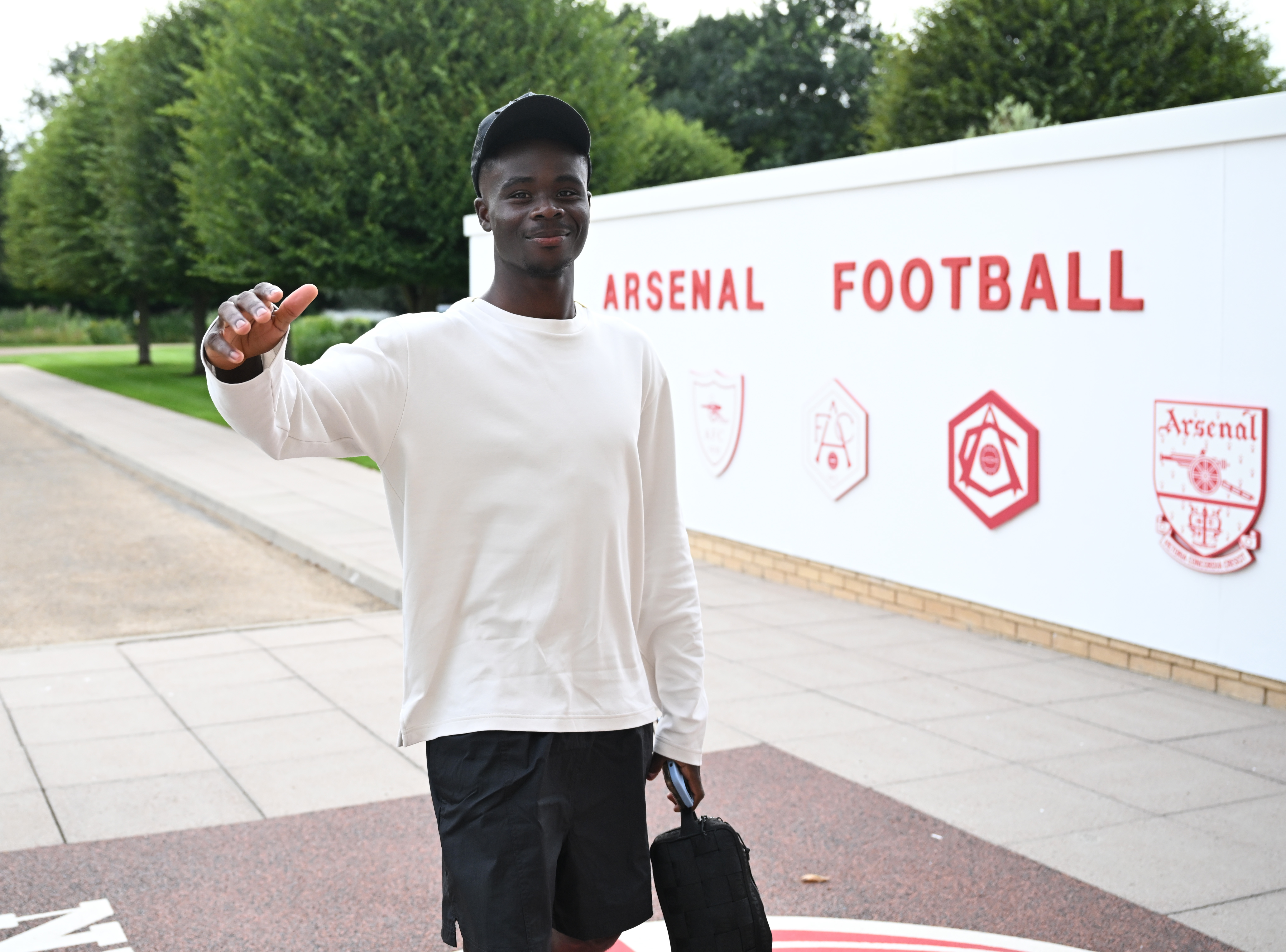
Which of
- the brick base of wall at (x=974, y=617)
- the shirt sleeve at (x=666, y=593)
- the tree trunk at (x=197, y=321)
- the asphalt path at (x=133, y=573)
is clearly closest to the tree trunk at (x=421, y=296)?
the tree trunk at (x=197, y=321)

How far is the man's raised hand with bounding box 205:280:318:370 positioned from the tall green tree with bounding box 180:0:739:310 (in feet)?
61.0

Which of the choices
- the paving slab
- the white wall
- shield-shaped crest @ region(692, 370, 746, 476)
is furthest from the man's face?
shield-shaped crest @ region(692, 370, 746, 476)

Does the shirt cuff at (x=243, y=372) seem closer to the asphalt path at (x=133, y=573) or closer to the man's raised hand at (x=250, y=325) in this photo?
the man's raised hand at (x=250, y=325)

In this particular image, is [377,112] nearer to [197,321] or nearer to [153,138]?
[153,138]

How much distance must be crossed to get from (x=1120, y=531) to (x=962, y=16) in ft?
56.1

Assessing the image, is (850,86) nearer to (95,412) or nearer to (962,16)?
(962,16)

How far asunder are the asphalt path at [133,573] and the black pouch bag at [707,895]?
6153 mm

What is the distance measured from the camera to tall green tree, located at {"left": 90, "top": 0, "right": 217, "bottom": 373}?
29516 mm

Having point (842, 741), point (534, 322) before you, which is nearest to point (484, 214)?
point (534, 322)

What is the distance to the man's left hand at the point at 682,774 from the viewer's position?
2695 millimetres

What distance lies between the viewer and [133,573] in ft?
33.0

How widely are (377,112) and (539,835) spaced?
19.8 meters

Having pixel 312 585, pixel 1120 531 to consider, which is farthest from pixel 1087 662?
pixel 312 585

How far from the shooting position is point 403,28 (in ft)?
66.8
